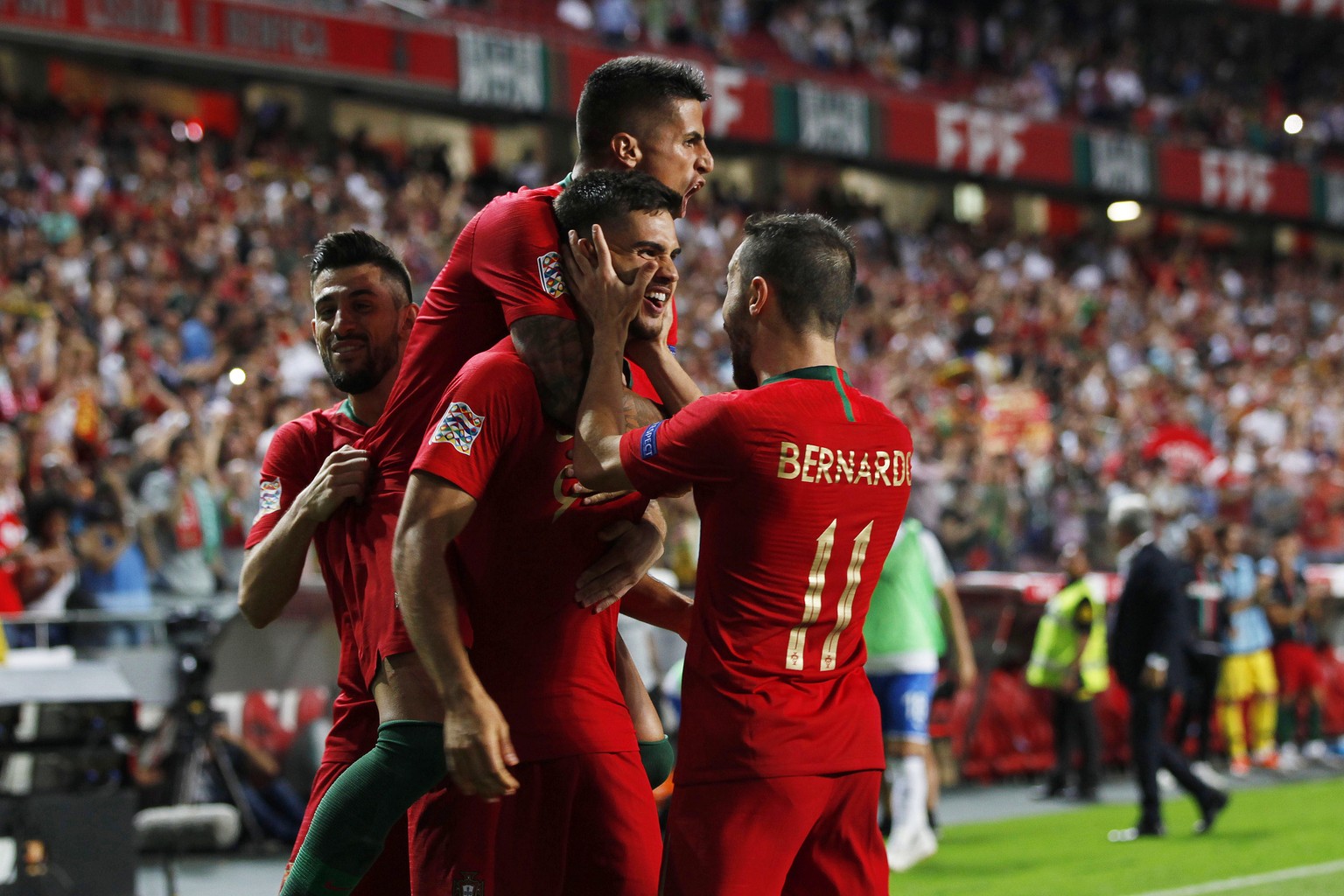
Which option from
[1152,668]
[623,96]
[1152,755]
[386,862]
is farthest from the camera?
[1152,668]

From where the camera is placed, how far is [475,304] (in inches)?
161

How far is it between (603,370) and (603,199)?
413mm

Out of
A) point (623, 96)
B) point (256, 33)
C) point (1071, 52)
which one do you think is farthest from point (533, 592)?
point (1071, 52)

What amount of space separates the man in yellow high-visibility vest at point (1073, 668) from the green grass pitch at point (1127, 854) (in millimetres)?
449

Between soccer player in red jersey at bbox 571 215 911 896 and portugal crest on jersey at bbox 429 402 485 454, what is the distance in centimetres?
24

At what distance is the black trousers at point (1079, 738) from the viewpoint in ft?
42.8

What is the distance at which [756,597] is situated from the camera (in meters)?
3.85

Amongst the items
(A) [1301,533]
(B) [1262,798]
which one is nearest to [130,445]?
(B) [1262,798]

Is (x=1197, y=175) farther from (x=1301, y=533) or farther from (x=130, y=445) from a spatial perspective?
(x=130, y=445)

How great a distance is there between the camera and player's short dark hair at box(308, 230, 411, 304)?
4617 millimetres

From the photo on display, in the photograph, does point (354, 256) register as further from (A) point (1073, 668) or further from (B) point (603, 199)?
(A) point (1073, 668)

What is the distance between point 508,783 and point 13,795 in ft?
15.2

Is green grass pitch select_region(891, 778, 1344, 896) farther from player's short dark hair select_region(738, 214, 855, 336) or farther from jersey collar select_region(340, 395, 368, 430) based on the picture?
player's short dark hair select_region(738, 214, 855, 336)

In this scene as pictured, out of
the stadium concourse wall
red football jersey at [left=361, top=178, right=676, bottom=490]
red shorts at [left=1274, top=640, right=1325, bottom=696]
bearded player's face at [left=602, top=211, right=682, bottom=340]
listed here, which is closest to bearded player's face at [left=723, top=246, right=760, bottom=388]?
bearded player's face at [left=602, top=211, right=682, bottom=340]
